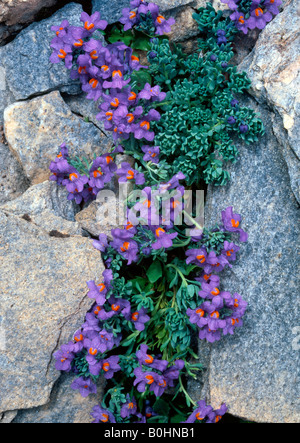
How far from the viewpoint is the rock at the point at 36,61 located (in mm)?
4371

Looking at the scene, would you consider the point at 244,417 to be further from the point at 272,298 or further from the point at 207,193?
the point at 207,193

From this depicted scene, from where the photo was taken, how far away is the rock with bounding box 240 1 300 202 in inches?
151

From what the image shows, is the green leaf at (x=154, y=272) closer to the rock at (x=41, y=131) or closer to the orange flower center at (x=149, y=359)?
the orange flower center at (x=149, y=359)

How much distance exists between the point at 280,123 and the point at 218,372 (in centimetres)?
191

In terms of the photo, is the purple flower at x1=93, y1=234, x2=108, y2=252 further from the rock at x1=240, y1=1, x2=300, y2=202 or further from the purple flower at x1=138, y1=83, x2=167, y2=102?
the rock at x1=240, y1=1, x2=300, y2=202

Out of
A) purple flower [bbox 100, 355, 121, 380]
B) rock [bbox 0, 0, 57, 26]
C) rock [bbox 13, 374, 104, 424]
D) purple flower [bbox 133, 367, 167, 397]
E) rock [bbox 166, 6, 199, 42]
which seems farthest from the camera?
rock [bbox 166, 6, 199, 42]

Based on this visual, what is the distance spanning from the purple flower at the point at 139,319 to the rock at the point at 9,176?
1442 millimetres

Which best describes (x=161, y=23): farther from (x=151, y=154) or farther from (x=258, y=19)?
(x=151, y=154)

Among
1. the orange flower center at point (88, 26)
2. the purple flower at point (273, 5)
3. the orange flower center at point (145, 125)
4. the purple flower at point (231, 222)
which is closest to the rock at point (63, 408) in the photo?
the purple flower at point (231, 222)

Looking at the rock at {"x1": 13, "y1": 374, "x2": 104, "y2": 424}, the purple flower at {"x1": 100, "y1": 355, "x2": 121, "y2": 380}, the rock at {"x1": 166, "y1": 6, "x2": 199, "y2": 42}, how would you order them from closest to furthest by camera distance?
the purple flower at {"x1": 100, "y1": 355, "x2": 121, "y2": 380} < the rock at {"x1": 13, "y1": 374, "x2": 104, "y2": 424} < the rock at {"x1": 166, "y1": 6, "x2": 199, "y2": 42}

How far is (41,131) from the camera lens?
4352 mm

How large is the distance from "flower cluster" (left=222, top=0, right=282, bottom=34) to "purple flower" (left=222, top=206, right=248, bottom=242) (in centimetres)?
142

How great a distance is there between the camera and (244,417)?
4.05 metres

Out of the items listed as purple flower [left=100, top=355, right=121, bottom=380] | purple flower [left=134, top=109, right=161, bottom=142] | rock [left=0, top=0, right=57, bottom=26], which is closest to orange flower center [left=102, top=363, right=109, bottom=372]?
purple flower [left=100, top=355, right=121, bottom=380]
